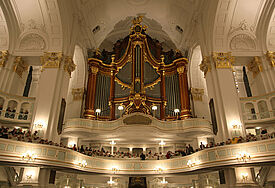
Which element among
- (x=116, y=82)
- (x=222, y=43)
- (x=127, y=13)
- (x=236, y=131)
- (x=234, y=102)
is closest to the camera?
(x=236, y=131)

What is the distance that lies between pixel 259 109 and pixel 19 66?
19.8m

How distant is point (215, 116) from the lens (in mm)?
17031

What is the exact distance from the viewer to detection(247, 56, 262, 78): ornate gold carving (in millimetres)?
18703

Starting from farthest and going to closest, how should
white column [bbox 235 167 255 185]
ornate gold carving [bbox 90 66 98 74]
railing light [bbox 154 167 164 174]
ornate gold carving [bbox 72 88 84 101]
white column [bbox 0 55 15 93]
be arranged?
1. ornate gold carving [bbox 72 88 84 101]
2. ornate gold carving [bbox 90 66 98 74]
3. white column [bbox 0 55 15 93]
4. railing light [bbox 154 167 164 174]
5. white column [bbox 235 167 255 185]

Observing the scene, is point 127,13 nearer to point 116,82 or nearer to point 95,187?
point 116,82

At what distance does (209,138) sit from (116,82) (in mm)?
10628

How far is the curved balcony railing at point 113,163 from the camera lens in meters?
11.9

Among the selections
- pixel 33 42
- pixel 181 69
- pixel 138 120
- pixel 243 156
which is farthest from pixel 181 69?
pixel 33 42

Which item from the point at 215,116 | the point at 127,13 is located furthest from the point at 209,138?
the point at 127,13

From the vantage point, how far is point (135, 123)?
1847 centimetres

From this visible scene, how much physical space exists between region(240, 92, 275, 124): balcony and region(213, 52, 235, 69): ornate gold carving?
3.00 meters

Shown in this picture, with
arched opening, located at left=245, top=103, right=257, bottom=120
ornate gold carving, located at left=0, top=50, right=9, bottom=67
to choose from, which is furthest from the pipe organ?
ornate gold carving, located at left=0, top=50, right=9, bottom=67

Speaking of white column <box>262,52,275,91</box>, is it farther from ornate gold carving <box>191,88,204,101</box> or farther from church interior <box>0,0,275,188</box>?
ornate gold carving <box>191,88,204,101</box>

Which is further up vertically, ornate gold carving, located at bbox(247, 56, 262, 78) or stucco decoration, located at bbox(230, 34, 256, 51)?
stucco decoration, located at bbox(230, 34, 256, 51)
